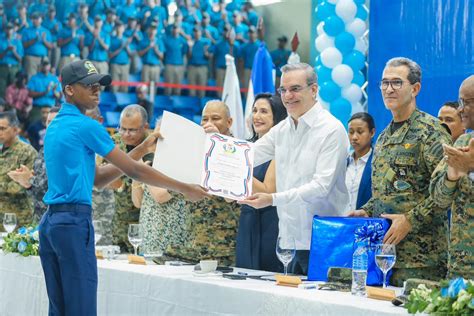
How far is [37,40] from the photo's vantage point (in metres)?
11.6

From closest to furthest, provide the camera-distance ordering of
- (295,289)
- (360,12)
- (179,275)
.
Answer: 1. (295,289)
2. (179,275)
3. (360,12)

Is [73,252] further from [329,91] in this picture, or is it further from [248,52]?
[248,52]

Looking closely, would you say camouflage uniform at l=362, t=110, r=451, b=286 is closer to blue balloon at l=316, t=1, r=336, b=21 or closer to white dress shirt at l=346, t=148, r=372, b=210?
white dress shirt at l=346, t=148, r=372, b=210

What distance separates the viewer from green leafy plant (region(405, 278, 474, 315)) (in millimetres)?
2271

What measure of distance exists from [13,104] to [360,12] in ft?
18.0

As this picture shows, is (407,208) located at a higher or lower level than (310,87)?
lower

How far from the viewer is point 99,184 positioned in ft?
11.7

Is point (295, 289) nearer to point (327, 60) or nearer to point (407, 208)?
point (407, 208)

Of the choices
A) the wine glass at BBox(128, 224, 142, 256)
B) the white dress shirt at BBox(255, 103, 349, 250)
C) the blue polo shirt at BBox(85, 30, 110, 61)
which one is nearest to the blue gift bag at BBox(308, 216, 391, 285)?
the white dress shirt at BBox(255, 103, 349, 250)

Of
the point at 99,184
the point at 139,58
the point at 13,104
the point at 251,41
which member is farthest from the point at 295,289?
the point at 251,41

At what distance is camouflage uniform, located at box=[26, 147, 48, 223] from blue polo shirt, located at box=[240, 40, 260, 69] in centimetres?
839

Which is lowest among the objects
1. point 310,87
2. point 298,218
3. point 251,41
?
point 298,218

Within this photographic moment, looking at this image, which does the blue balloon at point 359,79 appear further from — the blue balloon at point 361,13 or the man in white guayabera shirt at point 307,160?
Result: the man in white guayabera shirt at point 307,160

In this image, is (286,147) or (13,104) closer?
(286,147)
